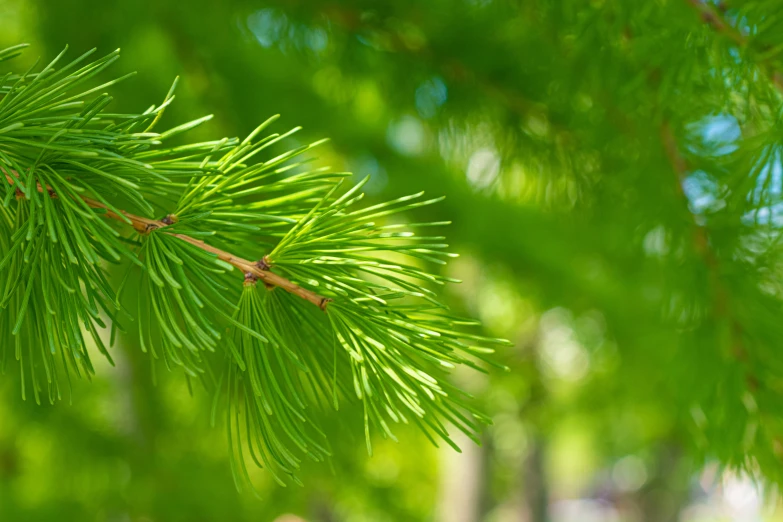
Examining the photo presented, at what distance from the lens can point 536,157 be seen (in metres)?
0.75

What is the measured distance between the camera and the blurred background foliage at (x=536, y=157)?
0.47 m

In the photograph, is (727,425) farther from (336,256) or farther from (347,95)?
(347,95)

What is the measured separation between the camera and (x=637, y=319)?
1.31 meters

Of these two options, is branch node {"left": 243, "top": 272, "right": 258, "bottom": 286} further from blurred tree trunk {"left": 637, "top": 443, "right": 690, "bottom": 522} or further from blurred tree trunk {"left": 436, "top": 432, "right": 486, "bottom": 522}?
blurred tree trunk {"left": 637, "top": 443, "right": 690, "bottom": 522}

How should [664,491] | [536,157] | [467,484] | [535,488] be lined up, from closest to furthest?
[536,157], [467,484], [535,488], [664,491]

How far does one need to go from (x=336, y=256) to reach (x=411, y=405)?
0.08 meters

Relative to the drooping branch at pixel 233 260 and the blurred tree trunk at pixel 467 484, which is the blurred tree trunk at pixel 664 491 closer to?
the blurred tree trunk at pixel 467 484

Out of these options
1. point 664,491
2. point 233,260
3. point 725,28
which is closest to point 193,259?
point 233,260

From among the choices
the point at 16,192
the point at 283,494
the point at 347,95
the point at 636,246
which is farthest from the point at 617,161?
the point at 283,494

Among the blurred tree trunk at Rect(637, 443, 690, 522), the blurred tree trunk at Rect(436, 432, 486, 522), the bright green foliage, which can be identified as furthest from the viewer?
the blurred tree trunk at Rect(637, 443, 690, 522)

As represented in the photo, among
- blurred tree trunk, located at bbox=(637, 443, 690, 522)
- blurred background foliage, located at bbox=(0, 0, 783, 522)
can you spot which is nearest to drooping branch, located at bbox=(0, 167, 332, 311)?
blurred background foliage, located at bbox=(0, 0, 783, 522)

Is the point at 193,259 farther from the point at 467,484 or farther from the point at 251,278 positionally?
the point at 467,484

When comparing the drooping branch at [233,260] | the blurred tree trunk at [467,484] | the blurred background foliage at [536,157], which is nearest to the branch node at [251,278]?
the drooping branch at [233,260]

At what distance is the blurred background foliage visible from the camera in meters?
0.47
